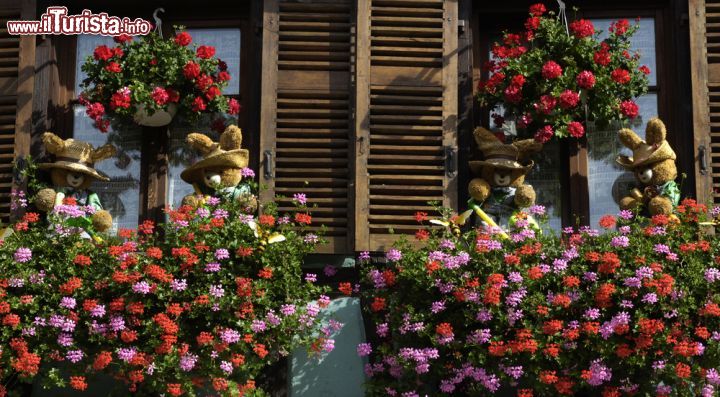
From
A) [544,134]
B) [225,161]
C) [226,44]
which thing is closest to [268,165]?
[225,161]

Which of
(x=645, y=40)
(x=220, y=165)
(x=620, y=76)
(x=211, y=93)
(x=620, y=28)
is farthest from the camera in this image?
(x=645, y=40)

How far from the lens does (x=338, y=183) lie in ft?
36.6

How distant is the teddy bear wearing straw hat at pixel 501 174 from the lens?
11070 millimetres

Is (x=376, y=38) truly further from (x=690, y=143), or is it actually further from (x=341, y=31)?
(x=690, y=143)

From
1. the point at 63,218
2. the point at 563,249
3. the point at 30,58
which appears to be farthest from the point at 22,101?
the point at 563,249

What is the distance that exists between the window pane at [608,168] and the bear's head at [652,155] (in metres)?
0.38

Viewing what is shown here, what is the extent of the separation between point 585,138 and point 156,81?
310cm

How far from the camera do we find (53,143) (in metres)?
11.2

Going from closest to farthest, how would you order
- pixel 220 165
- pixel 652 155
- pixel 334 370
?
pixel 334 370, pixel 652 155, pixel 220 165

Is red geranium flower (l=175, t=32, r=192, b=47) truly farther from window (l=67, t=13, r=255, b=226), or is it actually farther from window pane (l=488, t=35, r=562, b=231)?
window pane (l=488, t=35, r=562, b=231)

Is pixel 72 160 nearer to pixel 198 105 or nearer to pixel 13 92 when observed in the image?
pixel 13 92

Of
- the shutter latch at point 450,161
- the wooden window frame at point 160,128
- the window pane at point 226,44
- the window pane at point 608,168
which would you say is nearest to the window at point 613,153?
the window pane at point 608,168

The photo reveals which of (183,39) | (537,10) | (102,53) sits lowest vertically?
(102,53)

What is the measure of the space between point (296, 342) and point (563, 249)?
178 cm
